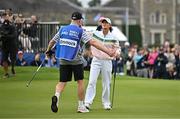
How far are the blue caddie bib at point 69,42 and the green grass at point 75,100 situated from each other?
1.17m

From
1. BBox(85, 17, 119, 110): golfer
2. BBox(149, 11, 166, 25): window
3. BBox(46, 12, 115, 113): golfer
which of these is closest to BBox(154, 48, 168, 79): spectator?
BBox(85, 17, 119, 110): golfer

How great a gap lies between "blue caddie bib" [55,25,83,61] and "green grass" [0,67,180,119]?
117 cm

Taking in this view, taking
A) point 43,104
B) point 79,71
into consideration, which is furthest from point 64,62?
point 43,104

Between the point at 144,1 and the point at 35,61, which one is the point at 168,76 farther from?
the point at 144,1

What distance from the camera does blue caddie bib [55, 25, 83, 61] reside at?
14.9 metres

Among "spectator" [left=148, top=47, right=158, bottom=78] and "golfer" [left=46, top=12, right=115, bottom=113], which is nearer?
"golfer" [left=46, top=12, right=115, bottom=113]

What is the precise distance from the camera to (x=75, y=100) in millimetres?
17891

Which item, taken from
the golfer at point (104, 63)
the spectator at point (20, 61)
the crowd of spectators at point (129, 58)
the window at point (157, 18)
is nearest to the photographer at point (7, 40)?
the crowd of spectators at point (129, 58)

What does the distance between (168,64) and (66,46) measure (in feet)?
59.4

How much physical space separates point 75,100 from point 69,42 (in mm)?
3239

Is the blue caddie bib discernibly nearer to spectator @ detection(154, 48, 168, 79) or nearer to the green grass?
the green grass

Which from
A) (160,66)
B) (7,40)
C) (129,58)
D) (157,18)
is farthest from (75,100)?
(157,18)

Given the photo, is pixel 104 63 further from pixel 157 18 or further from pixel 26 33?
pixel 157 18

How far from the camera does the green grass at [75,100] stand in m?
15.1
